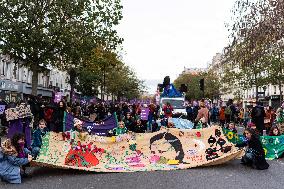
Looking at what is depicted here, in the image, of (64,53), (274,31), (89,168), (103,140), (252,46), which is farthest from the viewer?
(64,53)

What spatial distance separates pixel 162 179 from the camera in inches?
435

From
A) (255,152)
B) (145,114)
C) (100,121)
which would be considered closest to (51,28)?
(145,114)

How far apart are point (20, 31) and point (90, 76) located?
3537 cm

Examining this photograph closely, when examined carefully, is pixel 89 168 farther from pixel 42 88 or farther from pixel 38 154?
pixel 42 88

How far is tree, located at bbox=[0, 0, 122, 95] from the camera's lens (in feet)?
95.3

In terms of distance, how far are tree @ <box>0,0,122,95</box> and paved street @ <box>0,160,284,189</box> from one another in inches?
701

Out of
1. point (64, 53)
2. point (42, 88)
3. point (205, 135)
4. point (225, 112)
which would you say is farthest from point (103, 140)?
point (42, 88)

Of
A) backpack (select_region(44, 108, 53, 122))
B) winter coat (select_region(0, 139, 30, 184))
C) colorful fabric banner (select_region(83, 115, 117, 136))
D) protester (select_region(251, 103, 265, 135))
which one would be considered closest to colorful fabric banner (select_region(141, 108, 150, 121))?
backpack (select_region(44, 108, 53, 122))

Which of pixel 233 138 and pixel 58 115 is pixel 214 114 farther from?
pixel 233 138

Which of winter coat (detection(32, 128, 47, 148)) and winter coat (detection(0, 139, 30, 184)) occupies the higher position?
winter coat (detection(32, 128, 47, 148))

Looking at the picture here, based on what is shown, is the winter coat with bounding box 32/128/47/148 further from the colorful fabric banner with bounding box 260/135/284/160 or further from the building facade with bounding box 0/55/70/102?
the building facade with bounding box 0/55/70/102

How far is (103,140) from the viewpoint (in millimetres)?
13648

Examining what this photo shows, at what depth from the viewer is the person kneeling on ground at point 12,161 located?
10844mm

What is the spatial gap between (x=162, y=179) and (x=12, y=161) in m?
3.33
